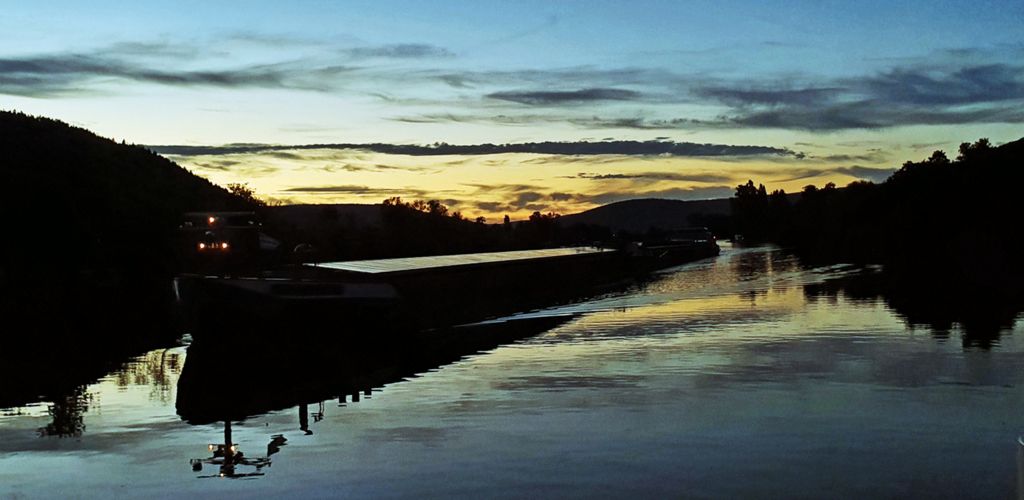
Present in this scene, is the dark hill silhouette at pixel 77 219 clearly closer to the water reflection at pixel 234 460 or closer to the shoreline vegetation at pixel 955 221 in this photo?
the shoreline vegetation at pixel 955 221

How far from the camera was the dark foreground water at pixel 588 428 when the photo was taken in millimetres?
14848

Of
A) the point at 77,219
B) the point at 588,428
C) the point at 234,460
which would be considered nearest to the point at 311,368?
the point at 588,428

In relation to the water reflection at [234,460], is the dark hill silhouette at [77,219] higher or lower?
higher

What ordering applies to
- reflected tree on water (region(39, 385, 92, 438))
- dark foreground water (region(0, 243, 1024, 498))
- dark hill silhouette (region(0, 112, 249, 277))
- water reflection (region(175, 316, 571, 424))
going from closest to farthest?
dark foreground water (region(0, 243, 1024, 498)) < reflected tree on water (region(39, 385, 92, 438)) < water reflection (region(175, 316, 571, 424)) < dark hill silhouette (region(0, 112, 249, 277))

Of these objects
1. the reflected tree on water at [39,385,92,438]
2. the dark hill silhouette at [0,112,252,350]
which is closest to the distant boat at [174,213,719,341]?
the dark hill silhouette at [0,112,252,350]

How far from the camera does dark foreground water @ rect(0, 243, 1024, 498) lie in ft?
48.7

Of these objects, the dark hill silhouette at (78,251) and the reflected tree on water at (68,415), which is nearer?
the reflected tree on water at (68,415)

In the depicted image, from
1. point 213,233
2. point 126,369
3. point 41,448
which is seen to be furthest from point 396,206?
point 41,448

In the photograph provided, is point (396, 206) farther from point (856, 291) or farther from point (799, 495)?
point (799, 495)

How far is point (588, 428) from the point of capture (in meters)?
18.8

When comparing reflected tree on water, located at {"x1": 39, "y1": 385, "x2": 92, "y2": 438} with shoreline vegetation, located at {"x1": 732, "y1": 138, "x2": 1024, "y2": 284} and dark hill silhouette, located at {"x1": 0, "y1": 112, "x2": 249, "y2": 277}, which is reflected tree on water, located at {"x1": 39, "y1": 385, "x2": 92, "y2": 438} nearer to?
shoreline vegetation, located at {"x1": 732, "y1": 138, "x2": 1024, "y2": 284}

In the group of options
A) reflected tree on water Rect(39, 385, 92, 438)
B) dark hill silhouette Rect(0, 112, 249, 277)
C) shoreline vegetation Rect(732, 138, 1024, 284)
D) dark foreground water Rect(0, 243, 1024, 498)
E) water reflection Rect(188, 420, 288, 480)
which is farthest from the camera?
dark hill silhouette Rect(0, 112, 249, 277)

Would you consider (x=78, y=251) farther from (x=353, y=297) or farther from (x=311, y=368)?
(x=311, y=368)

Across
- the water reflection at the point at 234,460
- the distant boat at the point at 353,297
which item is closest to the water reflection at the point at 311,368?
the distant boat at the point at 353,297
